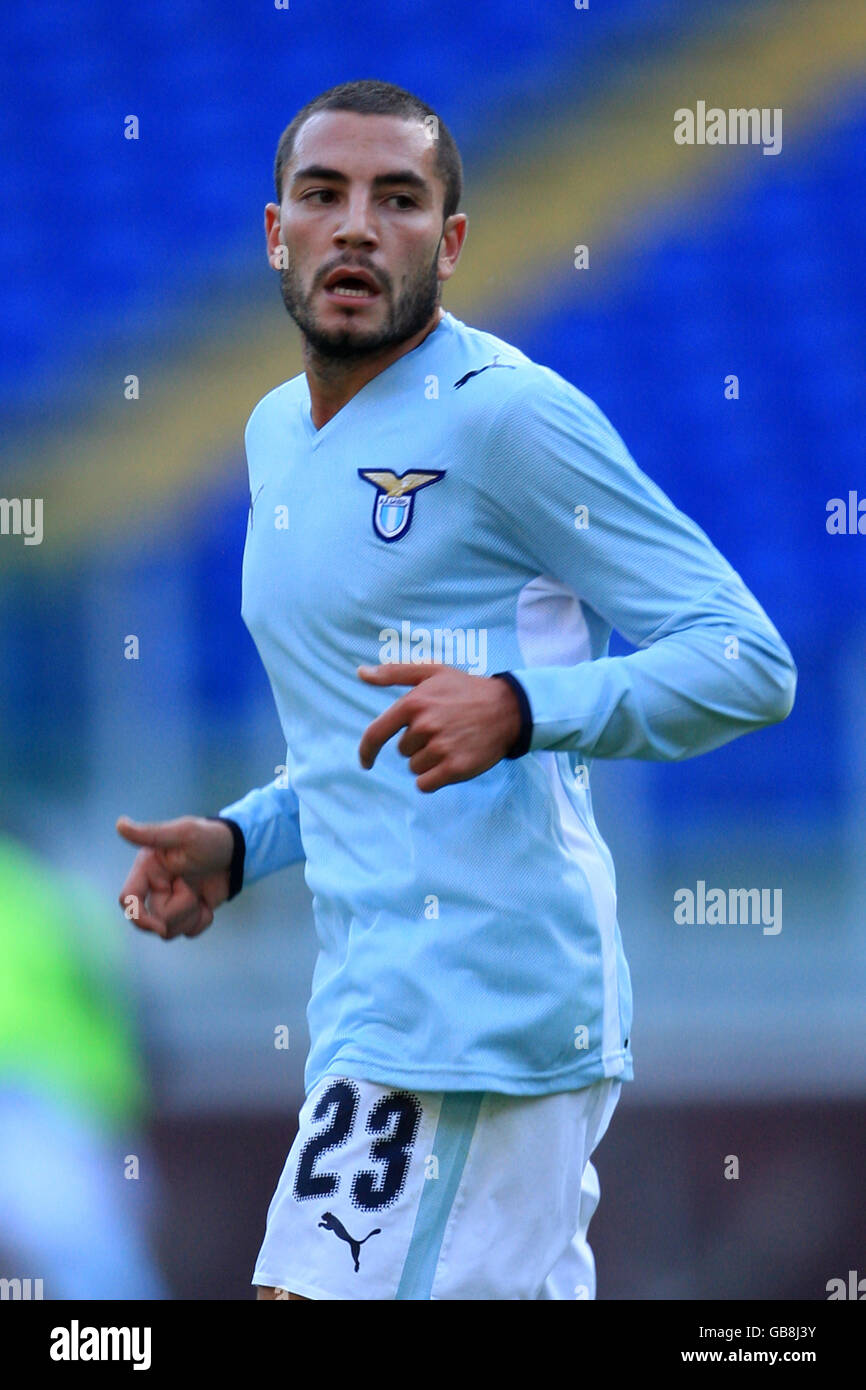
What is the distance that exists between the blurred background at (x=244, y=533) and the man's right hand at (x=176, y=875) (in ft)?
4.71

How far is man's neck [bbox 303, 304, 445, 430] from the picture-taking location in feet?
5.33

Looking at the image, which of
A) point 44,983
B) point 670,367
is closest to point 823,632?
point 670,367

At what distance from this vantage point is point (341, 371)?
1.63 m

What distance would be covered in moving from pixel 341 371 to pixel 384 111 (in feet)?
0.79

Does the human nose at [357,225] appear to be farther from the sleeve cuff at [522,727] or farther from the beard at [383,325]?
the sleeve cuff at [522,727]

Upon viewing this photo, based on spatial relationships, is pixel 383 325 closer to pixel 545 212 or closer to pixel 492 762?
pixel 492 762

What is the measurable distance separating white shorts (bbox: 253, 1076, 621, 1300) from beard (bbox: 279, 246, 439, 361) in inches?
25.3

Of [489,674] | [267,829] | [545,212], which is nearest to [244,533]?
[545,212]

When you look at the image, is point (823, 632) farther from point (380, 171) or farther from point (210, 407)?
point (380, 171)

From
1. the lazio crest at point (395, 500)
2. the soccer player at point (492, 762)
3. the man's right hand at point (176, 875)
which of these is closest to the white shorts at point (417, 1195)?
the soccer player at point (492, 762)

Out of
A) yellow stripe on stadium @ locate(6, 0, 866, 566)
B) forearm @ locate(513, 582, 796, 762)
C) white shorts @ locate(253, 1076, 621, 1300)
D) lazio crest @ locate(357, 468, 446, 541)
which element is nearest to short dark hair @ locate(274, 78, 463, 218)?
lazio crest @ locate(357, 468, 446, 541)

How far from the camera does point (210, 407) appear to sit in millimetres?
4113

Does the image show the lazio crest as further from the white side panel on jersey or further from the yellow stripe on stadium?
the yellow stripe on stadium

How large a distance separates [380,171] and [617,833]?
2.07m
